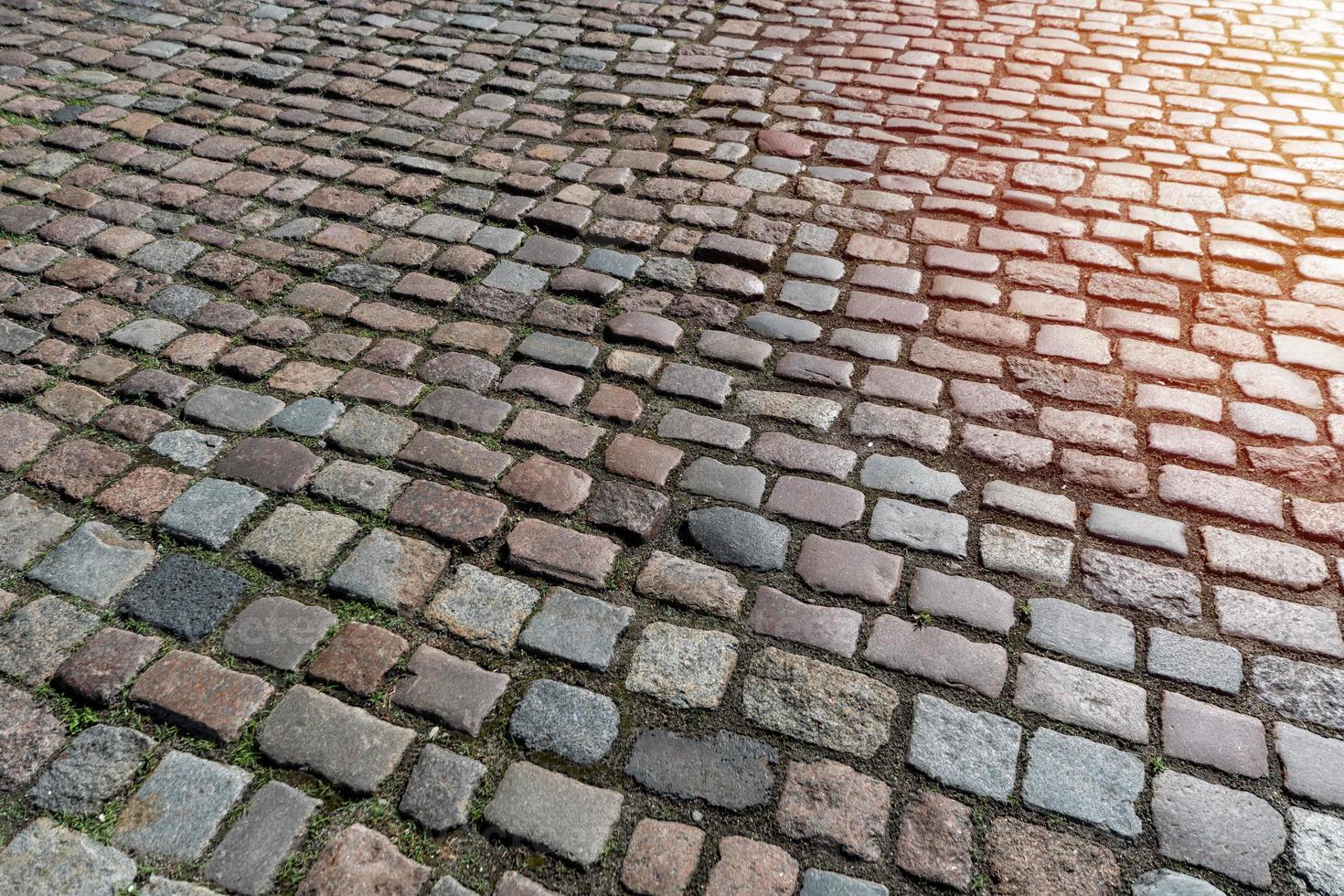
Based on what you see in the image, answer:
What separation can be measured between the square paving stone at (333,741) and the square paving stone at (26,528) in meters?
0.86

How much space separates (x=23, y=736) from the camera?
2.03 metres

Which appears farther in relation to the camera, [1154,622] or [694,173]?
[694,173]

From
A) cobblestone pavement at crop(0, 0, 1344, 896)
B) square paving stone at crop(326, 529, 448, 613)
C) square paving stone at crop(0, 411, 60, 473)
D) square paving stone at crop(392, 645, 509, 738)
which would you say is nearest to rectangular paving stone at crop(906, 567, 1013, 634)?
cobblestone pavement at crop(0, 0, 1344, 896)

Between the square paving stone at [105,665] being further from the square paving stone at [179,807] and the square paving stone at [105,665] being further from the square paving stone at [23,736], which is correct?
the square paving stone at [179,807]

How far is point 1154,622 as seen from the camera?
2.34 metres

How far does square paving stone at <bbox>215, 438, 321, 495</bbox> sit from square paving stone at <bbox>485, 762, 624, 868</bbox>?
1.12 meters

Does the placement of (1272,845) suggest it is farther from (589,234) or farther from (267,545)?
(589,234)

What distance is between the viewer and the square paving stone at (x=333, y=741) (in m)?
1.98

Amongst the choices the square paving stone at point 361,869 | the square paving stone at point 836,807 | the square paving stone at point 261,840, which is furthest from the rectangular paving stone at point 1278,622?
the square paving stone at point 261,840

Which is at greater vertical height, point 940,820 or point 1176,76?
point 1176,76

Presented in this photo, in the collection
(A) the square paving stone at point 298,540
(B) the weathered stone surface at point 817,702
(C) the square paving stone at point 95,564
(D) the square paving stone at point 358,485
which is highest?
(B) the weathered stone surface at point 817,702

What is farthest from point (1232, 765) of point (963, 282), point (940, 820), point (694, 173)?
point (694, 173)

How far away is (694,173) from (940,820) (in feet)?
9.45

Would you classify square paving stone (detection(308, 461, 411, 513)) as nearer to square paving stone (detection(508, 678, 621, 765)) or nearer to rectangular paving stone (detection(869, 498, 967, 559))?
square paving stone (detection(508, 678, 621, 765))
